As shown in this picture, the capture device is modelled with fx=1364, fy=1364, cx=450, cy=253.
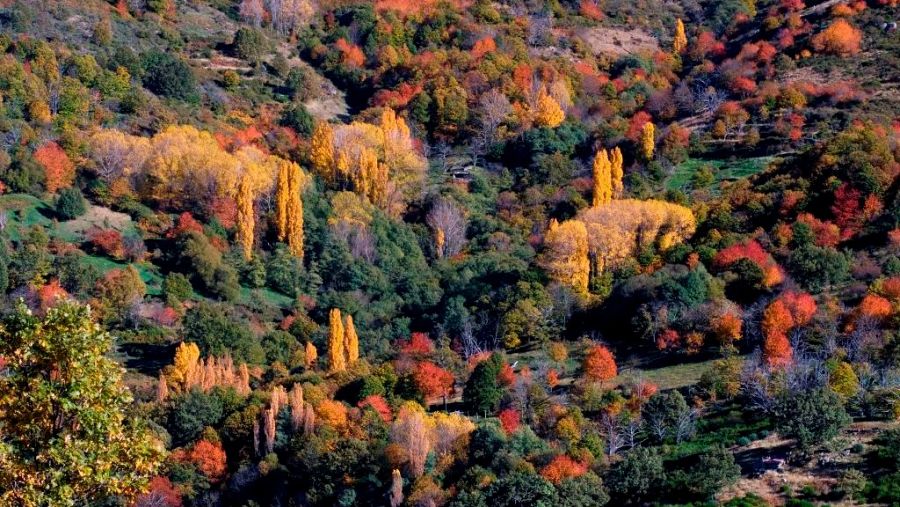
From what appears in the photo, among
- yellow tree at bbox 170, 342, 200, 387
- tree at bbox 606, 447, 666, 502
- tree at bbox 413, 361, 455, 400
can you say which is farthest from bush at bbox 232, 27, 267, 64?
tree at bbox 606, 447, 666, 502

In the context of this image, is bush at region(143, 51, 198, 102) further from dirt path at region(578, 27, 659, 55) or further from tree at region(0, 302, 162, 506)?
tree at region(0, 302, 162, 506)

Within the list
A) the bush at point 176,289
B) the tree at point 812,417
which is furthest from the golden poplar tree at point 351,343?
the tree at point 812,417

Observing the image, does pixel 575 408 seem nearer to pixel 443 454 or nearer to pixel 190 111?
pixel 443 454

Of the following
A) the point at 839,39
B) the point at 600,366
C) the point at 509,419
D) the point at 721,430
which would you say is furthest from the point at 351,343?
the point at 839,39

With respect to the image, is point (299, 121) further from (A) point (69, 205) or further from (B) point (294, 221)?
(A) point (69, 205)

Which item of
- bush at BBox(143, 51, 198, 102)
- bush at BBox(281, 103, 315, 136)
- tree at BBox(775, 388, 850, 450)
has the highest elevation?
bush at BBox(143, 51, 198, 102)
